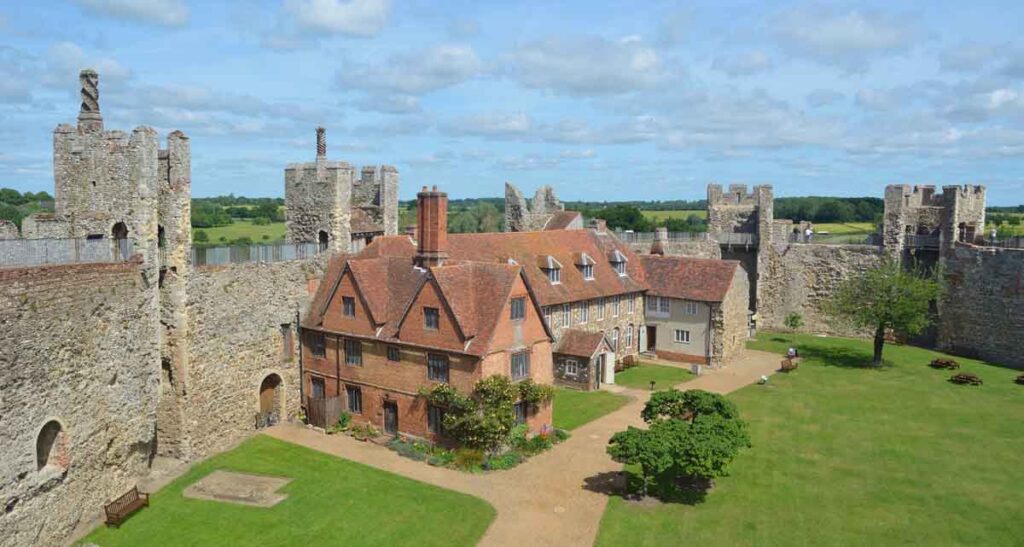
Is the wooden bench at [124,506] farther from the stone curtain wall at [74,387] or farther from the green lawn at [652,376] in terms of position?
the green lawn at [652,376]

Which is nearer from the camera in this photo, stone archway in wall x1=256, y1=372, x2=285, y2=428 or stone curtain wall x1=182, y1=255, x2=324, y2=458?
stone curtain wall x1=182, y1=255, x2=324, y2=458

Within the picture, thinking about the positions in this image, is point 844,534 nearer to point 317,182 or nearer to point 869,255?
point 317,182

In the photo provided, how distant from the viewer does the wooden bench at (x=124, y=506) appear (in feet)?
74.2

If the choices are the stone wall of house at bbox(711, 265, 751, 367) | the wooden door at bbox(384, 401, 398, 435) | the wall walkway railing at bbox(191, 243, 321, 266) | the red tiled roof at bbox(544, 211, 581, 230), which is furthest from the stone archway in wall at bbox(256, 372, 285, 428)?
the stone wall of house at bbox(711, 265, 751, 367)

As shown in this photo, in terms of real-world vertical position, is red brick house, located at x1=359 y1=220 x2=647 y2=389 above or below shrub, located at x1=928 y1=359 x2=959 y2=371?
above

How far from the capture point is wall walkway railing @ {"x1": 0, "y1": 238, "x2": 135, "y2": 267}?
2091 cm

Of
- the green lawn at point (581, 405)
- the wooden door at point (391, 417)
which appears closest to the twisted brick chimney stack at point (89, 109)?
the wooden door at point (391, 417)

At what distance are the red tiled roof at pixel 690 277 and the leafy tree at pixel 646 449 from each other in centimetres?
2038

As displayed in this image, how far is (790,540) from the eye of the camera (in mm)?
21125

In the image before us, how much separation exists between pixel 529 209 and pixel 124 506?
38213mm

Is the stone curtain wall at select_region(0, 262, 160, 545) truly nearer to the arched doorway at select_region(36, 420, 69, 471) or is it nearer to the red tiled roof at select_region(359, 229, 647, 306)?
the arched doorway at select_region(36, 420, 69, 471)

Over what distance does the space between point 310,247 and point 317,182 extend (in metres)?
3.57

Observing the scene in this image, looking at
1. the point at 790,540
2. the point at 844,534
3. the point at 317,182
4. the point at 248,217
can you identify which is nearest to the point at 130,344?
the point at 317,182

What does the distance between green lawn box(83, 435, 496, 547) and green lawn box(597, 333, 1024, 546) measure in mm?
4892
